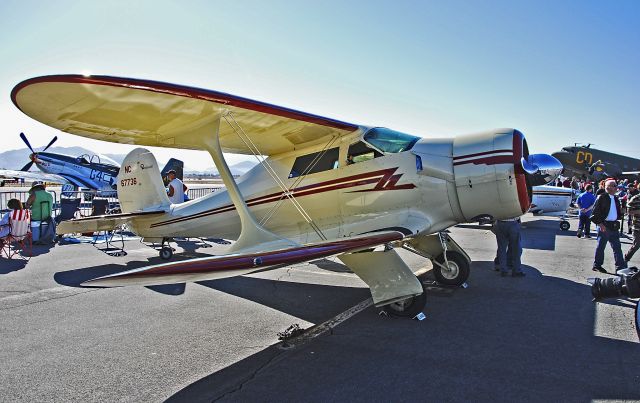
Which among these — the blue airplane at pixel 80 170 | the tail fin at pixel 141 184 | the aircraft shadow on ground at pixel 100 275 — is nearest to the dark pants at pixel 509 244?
the aircraft shadow on ground at pixel 100 275

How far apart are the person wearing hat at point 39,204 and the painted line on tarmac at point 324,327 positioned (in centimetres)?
984

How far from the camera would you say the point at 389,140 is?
18.7 feet

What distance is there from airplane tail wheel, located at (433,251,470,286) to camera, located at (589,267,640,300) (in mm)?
3089

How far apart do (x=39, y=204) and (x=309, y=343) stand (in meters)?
10.3

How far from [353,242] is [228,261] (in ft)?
4.31

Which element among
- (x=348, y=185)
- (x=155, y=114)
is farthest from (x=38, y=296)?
(x=348, y=185)

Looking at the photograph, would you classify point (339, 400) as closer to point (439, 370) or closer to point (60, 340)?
point (439, 370)

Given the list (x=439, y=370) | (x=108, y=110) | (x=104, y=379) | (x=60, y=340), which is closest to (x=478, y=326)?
(x=439, y=370)

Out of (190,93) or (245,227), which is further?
(245,227)

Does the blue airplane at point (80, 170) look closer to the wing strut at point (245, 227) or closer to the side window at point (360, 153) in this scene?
the wing strut at point (245, 227)

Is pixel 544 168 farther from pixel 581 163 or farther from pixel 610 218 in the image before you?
pixel 581 163

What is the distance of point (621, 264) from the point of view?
742cm

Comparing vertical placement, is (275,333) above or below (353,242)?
below

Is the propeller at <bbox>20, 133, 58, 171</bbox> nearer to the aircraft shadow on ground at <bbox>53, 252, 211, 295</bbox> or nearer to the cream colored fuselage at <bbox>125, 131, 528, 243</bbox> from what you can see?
the aircraft shadow on ground at <bbox>53, 252, 211, 295</bbox>
